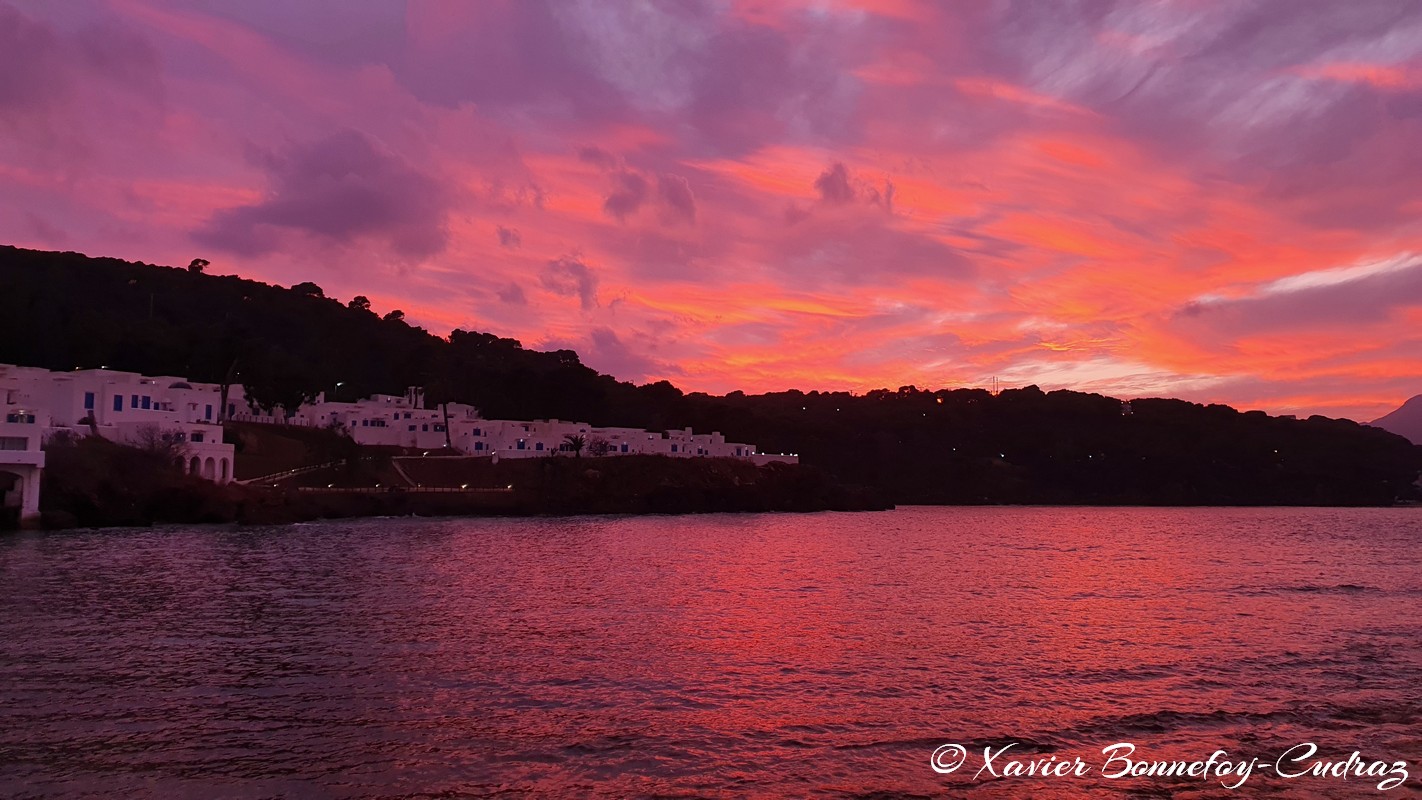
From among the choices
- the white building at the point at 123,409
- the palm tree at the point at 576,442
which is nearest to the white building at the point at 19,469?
the white building at the point at 123,409


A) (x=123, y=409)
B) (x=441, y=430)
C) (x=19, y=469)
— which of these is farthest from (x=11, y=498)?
(x=441, y=430)

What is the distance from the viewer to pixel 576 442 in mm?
146250

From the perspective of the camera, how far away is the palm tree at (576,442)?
145250 millimetres

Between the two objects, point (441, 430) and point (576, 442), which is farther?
point (576, 442)

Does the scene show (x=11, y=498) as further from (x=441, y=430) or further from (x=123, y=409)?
(x=441, y=430)

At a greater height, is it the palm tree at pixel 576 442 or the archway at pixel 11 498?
the palm tree at pixel 576 442

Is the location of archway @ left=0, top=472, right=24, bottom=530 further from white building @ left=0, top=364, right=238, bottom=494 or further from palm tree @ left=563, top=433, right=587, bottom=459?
palm tree @ left=563, top=433, right=587, bottom=459

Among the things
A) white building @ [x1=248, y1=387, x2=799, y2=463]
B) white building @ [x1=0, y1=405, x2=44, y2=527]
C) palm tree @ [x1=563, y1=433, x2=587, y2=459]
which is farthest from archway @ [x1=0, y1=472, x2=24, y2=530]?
palm tree @ [x1=563, y1=433, x2=587, y2=459]

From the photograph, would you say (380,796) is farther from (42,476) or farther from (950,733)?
(42,476)

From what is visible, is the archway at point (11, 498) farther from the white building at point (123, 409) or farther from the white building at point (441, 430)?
the white building at point (441, 430)

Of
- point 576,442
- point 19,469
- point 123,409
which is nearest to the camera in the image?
point 19,469

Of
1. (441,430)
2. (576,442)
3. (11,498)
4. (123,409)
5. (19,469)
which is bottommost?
(11,498)

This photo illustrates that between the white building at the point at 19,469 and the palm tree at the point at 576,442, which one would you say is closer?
the white building at the point at 19,469

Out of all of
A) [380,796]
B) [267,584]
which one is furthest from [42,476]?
[380,796]
